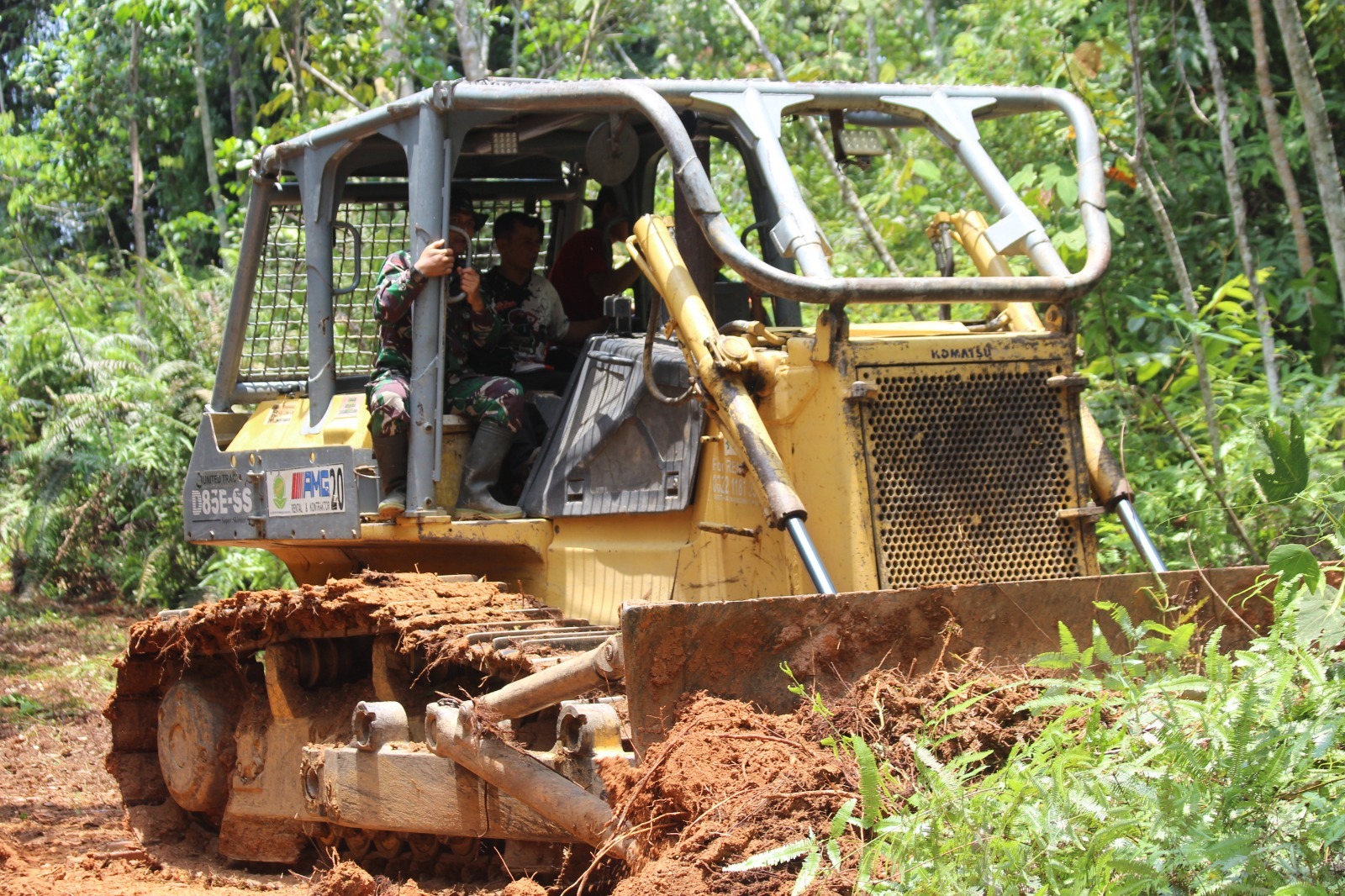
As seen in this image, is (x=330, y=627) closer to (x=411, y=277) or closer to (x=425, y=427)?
(x=425, y=427)

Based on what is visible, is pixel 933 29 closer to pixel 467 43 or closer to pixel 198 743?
pixel 467 43

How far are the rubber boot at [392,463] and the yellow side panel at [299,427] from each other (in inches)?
2.8

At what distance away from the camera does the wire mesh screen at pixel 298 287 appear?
6570 millimetres

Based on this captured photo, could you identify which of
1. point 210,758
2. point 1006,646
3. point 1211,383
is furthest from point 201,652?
point 1211,383

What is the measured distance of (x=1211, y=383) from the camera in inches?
320

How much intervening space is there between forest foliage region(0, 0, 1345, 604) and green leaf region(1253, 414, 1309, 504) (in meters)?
0.03

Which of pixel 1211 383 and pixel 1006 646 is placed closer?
pixel 1006 646

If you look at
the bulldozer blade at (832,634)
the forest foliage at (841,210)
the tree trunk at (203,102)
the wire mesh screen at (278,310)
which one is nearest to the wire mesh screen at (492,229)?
the wire mesh screen at (278,310)

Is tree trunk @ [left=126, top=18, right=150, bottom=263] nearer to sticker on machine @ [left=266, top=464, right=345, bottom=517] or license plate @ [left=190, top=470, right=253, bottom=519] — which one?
license plate @ [left=190, top=470, right=253, bottom=519]

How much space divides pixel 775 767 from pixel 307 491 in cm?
295

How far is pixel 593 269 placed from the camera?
22.2ft

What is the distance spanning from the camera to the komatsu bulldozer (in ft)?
13.8


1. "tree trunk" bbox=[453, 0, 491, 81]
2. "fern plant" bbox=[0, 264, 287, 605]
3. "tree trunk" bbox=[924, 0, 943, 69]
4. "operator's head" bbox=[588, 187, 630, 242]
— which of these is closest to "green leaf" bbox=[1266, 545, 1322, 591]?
"operator's head" bbox=[588, 187, 630, 242]

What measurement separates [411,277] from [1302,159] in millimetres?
6422
